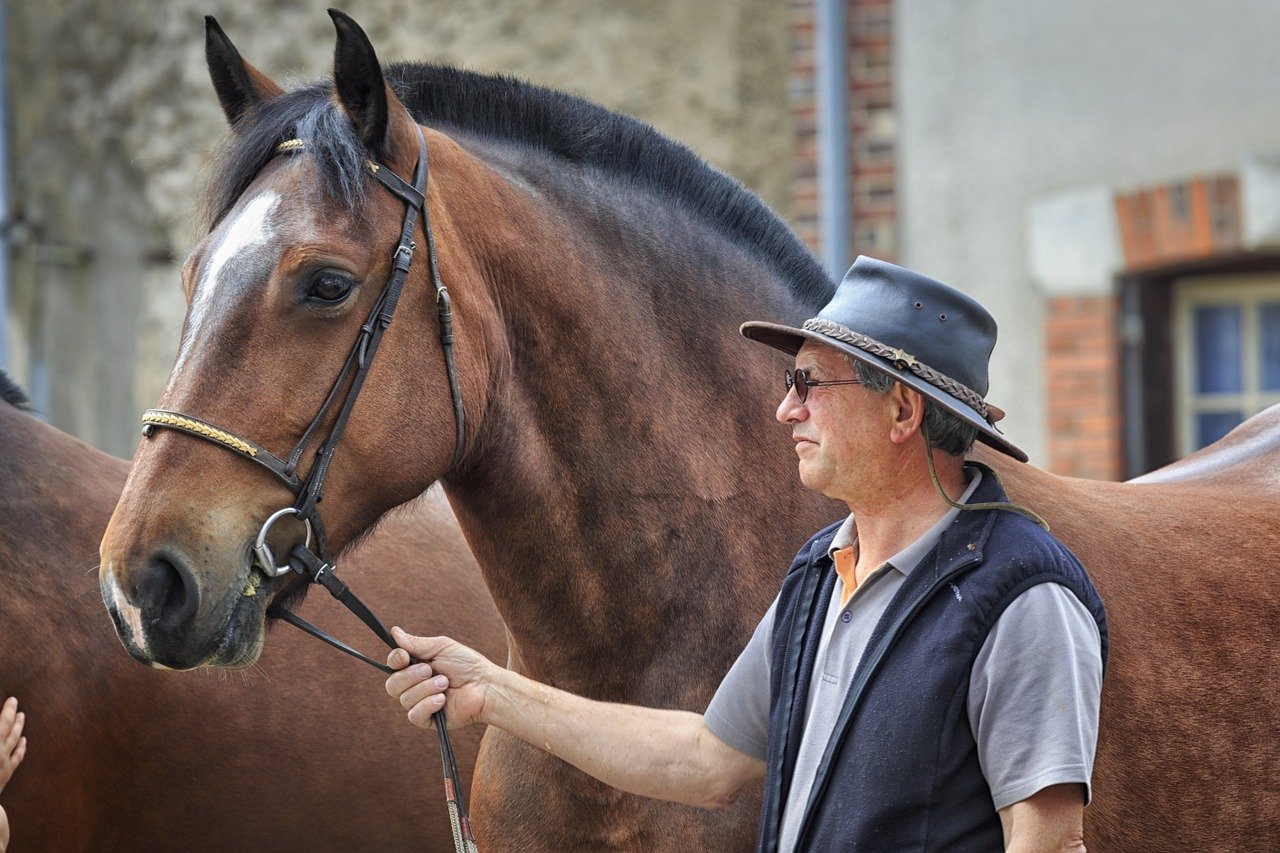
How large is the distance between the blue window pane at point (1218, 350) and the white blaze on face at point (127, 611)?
617 cm

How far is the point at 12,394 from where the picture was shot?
364 centimetres

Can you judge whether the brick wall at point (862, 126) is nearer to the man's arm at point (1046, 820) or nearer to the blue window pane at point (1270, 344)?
the blue window pane at point (1270, 344)

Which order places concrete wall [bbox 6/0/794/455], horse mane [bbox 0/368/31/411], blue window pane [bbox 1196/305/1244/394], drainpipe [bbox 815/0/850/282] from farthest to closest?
concrete wall [bbox 6/0/794/455], blue window pane [bbox 1196/305/1244/394], drainpipe [bbox 815/0/850/282], horse mane [bbox 0/368/31/411]

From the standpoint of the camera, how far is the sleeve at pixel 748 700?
89.5 inches

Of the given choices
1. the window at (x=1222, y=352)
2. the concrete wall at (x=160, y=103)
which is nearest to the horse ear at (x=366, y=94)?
the window at (x=1222, y=352)

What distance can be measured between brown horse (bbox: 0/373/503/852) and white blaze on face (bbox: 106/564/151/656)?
104 cm

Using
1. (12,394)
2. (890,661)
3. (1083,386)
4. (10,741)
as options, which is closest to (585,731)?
(890,661)

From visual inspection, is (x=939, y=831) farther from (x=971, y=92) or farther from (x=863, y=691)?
(x=971, y=92)

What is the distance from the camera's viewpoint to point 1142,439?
7059 millimetres

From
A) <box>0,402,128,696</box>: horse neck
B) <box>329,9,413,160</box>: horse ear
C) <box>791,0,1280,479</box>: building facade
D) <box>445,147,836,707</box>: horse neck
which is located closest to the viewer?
<box>329,9,413,160</box>: horse ear

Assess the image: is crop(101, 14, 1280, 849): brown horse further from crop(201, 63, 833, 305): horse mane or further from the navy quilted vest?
the navy quilted vest

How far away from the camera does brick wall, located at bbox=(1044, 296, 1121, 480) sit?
23.0ft

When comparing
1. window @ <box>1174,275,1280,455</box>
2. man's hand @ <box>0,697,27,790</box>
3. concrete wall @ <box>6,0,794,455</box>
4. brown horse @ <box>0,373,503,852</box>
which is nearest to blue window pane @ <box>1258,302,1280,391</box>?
window @ <box>1174,275,1280,455</box>

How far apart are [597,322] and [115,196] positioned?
313 inches
